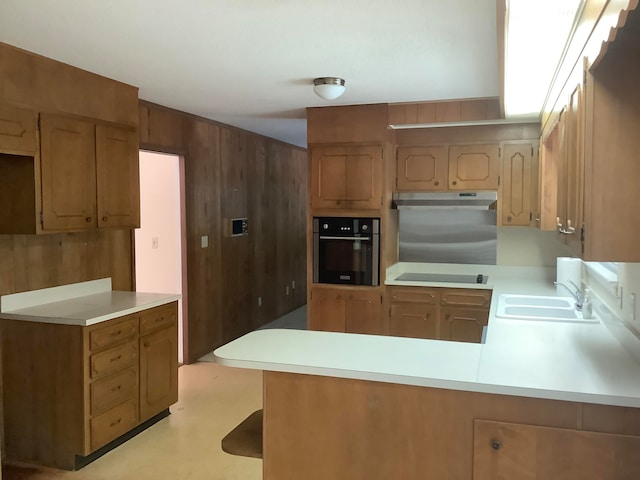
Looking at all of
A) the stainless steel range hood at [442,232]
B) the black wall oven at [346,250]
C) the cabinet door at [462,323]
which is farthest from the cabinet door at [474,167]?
the cabinet door at [462,323]

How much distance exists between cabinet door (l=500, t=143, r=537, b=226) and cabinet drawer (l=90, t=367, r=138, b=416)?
319cm

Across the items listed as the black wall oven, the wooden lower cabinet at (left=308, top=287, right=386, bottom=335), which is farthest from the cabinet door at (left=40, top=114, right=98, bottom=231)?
the wooden lower cabinet at (left=308, top=287, right=386, bottom=335)

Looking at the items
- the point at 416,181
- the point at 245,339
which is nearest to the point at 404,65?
the point at 416,181

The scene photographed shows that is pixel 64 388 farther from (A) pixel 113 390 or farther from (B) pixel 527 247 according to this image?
(B) pixel 527 247

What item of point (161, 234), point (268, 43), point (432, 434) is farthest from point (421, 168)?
point (432, 434)

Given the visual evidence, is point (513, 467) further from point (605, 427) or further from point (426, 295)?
point (426, 295)

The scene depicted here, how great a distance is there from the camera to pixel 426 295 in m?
4.55

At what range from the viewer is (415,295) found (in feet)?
15.0

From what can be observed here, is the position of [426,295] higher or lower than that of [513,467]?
higher

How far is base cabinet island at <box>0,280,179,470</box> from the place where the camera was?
121 inches

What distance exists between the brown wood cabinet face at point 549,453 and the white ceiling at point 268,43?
69.0 inches

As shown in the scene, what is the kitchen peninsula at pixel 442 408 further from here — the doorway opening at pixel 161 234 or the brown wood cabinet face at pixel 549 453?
the doorway opening at pixel 161 234

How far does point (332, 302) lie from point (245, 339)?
2331mm

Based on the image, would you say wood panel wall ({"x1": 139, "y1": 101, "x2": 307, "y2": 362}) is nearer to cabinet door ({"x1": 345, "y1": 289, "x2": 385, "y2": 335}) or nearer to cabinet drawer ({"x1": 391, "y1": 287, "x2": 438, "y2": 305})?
cabinet door ({"x1": 345, "y1": 289, "x2": 385, "y2": 335})
